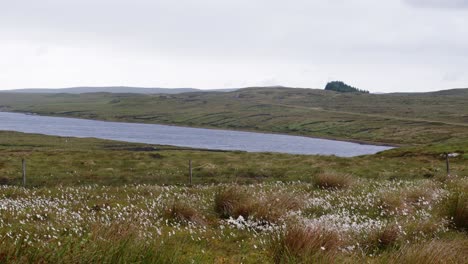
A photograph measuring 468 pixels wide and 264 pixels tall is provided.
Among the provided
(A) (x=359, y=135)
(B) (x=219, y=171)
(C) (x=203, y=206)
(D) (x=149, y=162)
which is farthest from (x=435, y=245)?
(A) (x=359, y=135)

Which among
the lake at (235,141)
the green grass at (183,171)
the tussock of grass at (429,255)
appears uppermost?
the tussock of grass at (429,255)

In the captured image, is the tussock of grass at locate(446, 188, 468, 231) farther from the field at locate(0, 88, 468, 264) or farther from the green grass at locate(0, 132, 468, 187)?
the green grass at locate(0, 132, 468, 187)

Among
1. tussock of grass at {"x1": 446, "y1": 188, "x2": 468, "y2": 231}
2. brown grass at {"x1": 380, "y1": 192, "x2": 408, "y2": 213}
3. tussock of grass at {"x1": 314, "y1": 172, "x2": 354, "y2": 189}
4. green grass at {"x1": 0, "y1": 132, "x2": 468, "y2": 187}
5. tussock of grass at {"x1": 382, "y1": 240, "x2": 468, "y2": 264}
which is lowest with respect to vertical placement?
green grass at {"x1": 0, "y1": 132, "x2": 468, "y2": 187}

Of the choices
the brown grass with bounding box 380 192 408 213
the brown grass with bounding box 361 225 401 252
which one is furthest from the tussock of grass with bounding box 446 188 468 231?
the brown grass with bounding box 361 225 401 252

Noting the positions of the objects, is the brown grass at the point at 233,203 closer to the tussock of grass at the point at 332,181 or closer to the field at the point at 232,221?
the field at the point at 232,221

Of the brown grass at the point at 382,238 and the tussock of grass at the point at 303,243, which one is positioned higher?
the tussock of grass at the point at 303,243

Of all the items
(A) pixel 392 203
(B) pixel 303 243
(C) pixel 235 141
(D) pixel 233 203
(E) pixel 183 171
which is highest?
(B) pixel 303 243

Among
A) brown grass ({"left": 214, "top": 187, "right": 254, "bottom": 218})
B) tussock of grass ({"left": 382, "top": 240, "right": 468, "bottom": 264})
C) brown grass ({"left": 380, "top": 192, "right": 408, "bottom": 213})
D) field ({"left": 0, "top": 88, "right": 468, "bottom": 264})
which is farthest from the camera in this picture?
brown grass ({"left": 380, "top": 192, "right": 408, "bottom": 213})

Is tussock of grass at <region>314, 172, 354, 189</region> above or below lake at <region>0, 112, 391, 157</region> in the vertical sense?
above

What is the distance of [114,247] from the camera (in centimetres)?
652

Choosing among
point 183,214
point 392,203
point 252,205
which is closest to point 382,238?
point 252,205

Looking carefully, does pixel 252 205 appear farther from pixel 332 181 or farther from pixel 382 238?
pixel 332 181

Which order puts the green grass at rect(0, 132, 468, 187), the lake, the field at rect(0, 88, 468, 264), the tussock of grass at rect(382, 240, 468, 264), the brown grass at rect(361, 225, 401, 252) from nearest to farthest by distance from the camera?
the field at rect(0, 88, 468, 264) → the tussock of grass at rect(382, 240, 468, 264) → the brown grass at rect(361, 225, 401, 252) → the green grass at rect(0, 132, 468, 187) → the lake

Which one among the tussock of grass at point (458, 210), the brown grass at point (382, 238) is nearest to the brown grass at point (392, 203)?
the tussock of grass at point (458, 210)
